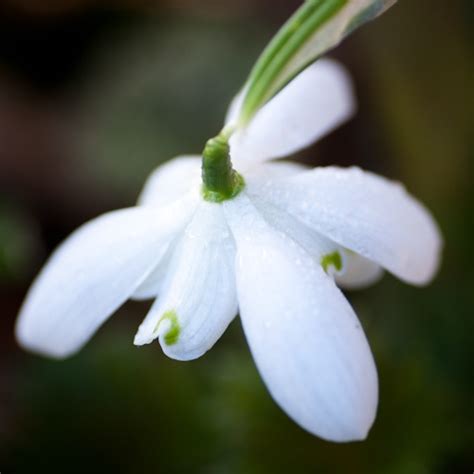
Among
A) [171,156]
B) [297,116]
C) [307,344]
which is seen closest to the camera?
[307,344]

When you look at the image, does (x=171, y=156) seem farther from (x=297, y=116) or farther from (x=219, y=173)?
(x=219, y=173)

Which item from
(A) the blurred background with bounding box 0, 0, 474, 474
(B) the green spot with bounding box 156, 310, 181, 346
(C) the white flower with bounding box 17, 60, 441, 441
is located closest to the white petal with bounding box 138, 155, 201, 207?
(C) the white flower with bounding box 17, 60, 441, 441

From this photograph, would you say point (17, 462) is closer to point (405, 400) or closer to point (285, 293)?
point (405, 400)

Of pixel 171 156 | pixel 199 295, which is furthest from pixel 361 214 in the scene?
pixel 171 156

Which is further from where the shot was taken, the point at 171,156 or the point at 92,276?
the point at 171,156

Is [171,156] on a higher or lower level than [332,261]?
lower

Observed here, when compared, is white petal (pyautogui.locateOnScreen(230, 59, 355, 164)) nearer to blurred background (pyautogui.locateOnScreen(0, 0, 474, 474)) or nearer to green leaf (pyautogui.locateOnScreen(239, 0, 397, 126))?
green leaf (pyautogui.locateOnScreen(239, 0, 397, 126))

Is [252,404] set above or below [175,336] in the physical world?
below

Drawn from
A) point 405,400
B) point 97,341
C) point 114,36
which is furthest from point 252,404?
point 114,36
